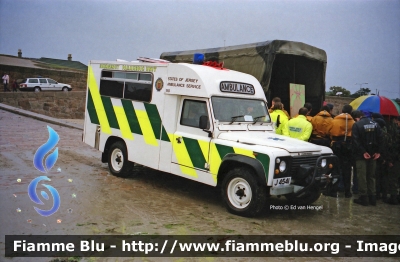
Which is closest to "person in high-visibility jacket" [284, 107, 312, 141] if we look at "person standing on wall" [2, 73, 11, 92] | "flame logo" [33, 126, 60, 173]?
"flame logo" [33, 126, 60, 173]

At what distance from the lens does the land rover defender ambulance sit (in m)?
6.58

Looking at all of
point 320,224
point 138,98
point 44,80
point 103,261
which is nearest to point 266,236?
point 320,224

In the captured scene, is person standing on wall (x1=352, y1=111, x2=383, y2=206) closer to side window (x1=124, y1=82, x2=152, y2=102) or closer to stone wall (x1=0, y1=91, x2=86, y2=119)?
side window (x1=124, y1=82, x2=152, y2=102)

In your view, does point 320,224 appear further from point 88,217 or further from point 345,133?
point 88,217

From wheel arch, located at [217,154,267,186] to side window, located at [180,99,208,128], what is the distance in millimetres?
1021

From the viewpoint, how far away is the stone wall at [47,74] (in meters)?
31.7

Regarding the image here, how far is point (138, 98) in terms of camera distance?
8.80 m

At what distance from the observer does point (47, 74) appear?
33.2 m

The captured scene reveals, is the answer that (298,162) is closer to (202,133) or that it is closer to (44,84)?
(202,133)

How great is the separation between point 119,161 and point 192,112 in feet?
8.55

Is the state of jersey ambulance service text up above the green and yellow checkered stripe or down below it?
below

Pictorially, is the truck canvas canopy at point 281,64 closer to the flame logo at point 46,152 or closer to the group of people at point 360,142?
the group of people at point 360,142

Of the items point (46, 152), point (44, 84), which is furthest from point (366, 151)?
point (44, 84)

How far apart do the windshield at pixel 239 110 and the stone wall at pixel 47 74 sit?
1114 inches
